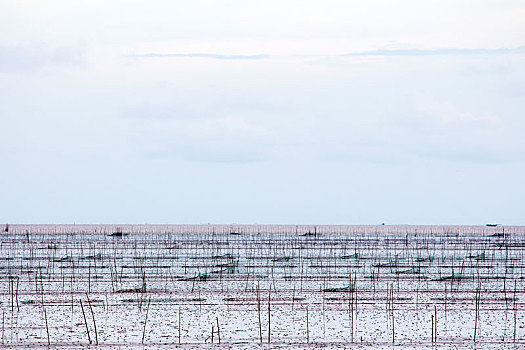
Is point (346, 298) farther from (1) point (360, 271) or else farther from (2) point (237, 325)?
(1) point (360, 271)

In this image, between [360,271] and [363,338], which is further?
[360,271]

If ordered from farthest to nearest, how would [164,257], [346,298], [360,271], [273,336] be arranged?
[164,257] → [360,271] → [346,298] → [273,336]

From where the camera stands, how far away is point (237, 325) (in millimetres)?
21938

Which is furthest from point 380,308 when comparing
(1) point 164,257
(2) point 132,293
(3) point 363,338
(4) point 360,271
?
(1) point 164,257

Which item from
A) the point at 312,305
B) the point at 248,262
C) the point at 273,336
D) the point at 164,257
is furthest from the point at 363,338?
the point at 164,257

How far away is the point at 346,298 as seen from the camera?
1057 inches

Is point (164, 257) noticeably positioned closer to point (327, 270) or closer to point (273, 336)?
point (327, 270)

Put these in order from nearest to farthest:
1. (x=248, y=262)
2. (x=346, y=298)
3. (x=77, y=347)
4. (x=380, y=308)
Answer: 1. (x=77, y=347)
2. (x=380, y=308)
3. (x=346, y=298)
4. (x=248, y=262)

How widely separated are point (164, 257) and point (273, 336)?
25.6 meters

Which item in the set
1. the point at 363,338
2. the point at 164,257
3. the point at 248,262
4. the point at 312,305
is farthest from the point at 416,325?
the point at 164,257

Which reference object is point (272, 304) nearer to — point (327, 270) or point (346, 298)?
point (346, 298)

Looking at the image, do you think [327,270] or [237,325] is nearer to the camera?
[237,325]

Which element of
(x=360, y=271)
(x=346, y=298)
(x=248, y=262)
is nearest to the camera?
(x=346, y=298)

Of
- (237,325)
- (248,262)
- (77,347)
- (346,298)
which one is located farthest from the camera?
(248,262)
